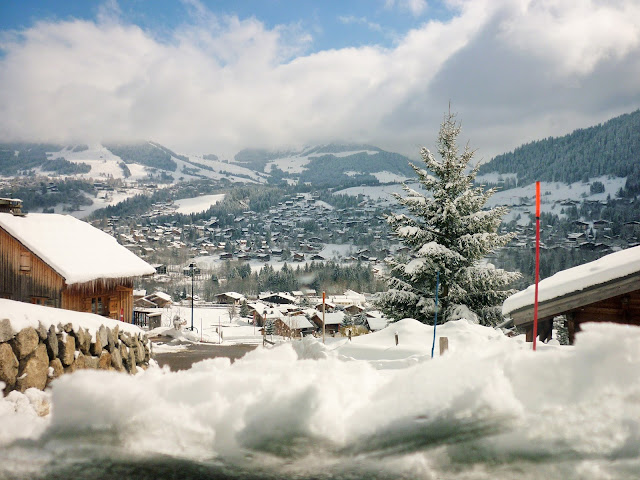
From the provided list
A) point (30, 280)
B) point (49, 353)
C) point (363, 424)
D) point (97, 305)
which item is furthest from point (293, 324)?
point (363, 424)

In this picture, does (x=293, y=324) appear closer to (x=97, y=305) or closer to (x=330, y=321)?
(x=330, y=321)

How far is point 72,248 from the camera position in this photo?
18281mm

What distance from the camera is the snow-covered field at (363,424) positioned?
198 centimetres

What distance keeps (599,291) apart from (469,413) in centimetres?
690

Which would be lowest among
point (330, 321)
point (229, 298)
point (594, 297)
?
point (330, 321)

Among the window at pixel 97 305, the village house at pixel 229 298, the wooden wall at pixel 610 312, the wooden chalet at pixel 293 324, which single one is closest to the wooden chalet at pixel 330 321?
the wooden chalet at pixel 293 324

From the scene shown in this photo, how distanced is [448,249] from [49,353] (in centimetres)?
1523

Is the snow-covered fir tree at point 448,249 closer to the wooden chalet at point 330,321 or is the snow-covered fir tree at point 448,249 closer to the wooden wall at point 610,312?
the wooden wall at point 610,312

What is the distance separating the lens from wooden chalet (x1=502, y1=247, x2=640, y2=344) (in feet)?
23.9

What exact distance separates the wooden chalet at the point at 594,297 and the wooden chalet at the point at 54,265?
53.6ft

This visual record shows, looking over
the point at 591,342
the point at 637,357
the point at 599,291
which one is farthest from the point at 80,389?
the point at 599,291

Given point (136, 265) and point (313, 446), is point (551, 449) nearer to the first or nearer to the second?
point (313, 446)

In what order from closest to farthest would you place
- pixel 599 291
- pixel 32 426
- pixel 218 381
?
pixel 32 426
pixel 218 381
pixel 599 291

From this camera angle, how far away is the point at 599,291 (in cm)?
752
